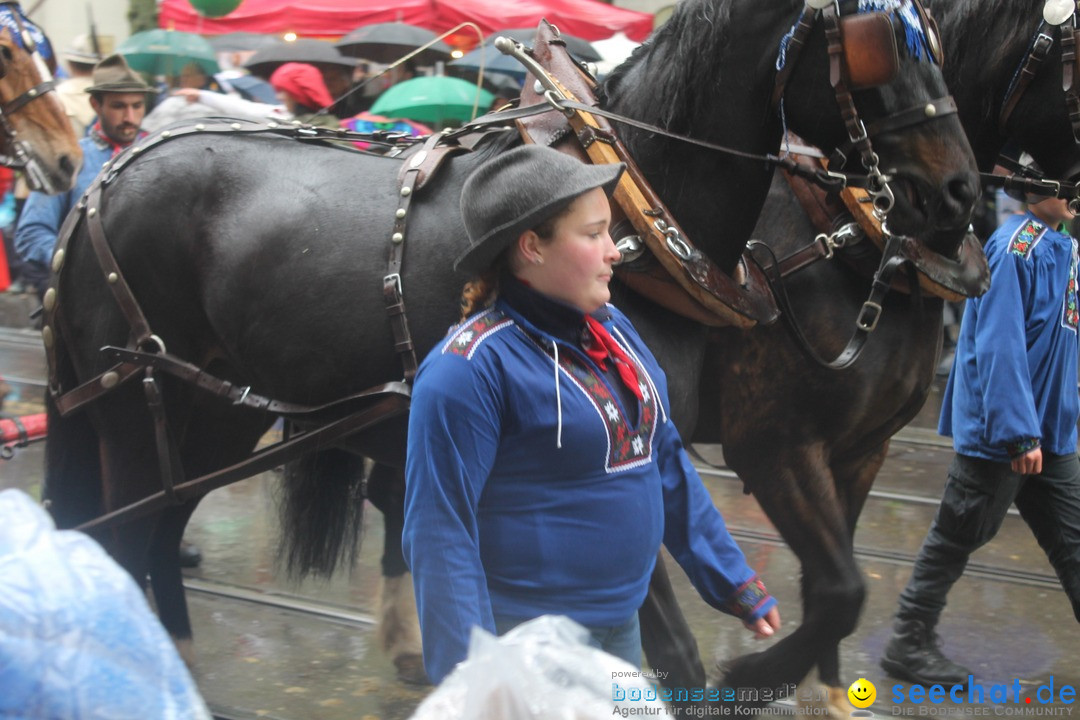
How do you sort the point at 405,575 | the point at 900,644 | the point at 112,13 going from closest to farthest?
1. the point at 900,644
2. the point at 405,575
3. the point at 112,13

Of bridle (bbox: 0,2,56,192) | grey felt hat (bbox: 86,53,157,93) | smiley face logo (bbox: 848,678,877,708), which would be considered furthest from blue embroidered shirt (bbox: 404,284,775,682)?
grey felt hat (bbox: 86,53,157,93)

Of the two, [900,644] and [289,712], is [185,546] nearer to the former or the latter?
[289,712]

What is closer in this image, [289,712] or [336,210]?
[336,210]

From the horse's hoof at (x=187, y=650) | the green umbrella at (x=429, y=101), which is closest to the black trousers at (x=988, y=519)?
the horse's hoof at (x=187, y=650)

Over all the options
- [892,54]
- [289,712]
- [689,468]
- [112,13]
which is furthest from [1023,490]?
[112,13]

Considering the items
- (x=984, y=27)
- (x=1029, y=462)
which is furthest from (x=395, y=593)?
(x=984, y=27)

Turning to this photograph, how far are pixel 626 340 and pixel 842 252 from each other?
1.42m

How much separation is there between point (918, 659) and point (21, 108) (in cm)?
391

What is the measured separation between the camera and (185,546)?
17.9ft

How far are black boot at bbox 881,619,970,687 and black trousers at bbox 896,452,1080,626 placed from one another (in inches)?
1.6

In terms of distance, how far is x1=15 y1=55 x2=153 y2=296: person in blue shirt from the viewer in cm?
591

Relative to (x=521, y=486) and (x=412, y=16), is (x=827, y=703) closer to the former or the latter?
(x=521, y=486)

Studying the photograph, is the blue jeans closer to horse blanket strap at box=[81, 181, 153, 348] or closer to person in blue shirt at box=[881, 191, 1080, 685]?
horse blanket strap at box=[81, 181, 153, 348]

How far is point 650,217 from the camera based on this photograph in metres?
3.02
